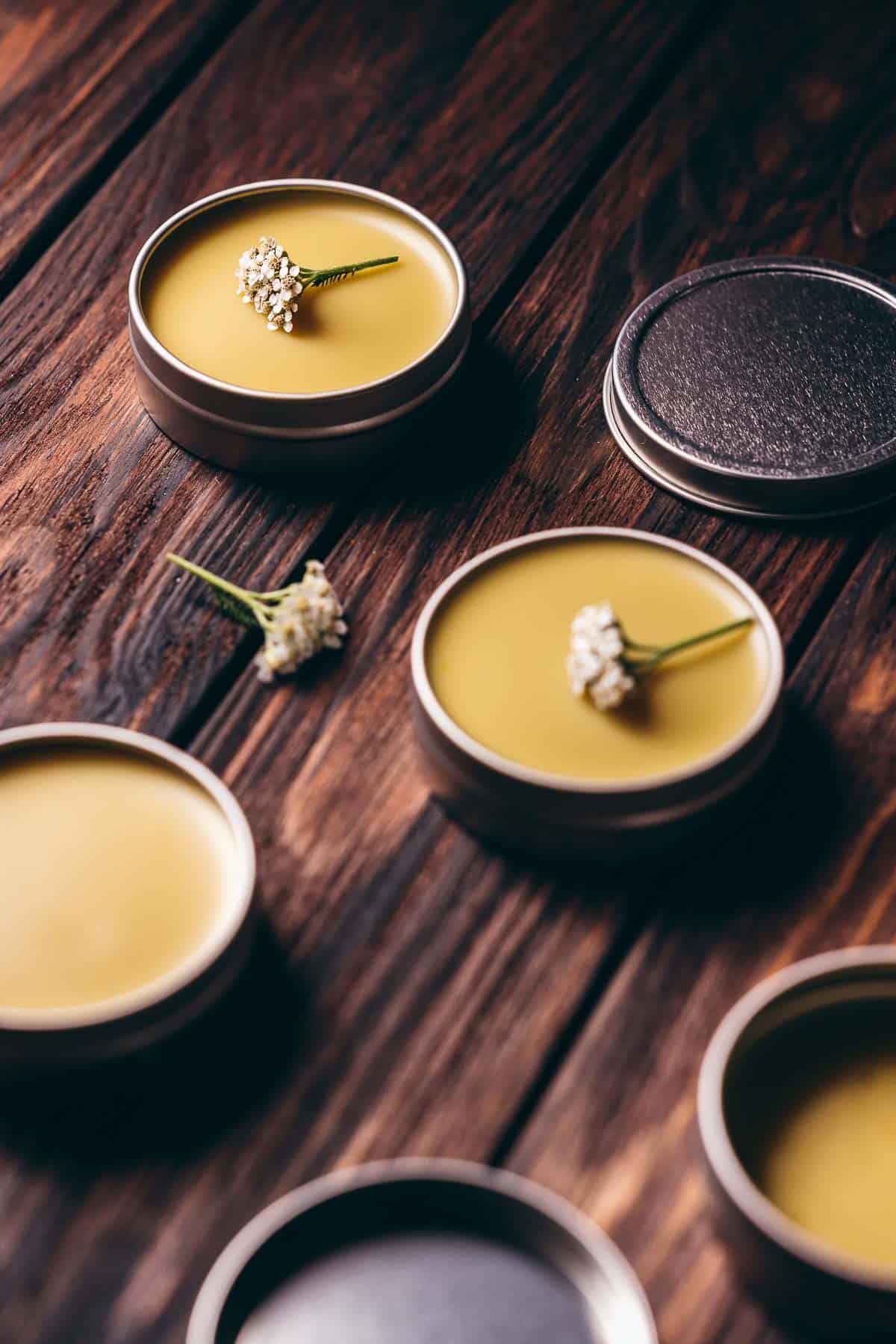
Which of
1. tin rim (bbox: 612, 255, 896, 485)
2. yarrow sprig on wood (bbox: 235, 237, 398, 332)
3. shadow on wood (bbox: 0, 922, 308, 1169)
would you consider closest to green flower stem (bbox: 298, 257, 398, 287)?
yarrow sprig on wood (bbox: 235, 237, 398, 332)

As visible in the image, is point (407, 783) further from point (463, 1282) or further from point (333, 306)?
point (333, 306)

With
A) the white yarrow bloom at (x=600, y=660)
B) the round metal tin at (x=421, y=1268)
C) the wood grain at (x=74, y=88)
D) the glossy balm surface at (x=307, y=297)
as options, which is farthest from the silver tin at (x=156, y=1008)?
the wood grain at (x=74, y=88)

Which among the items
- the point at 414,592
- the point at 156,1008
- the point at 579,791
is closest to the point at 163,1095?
the point at 156,1008

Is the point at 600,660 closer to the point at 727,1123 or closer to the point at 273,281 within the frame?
the point at 727,1123

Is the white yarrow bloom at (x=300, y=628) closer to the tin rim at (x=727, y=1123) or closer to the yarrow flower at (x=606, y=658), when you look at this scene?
the yarrow flower at (x=606, y=658)

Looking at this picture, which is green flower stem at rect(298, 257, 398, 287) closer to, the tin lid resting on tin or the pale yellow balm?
the tin lid resting on tin

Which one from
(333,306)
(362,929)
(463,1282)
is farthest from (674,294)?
(463,1282)
